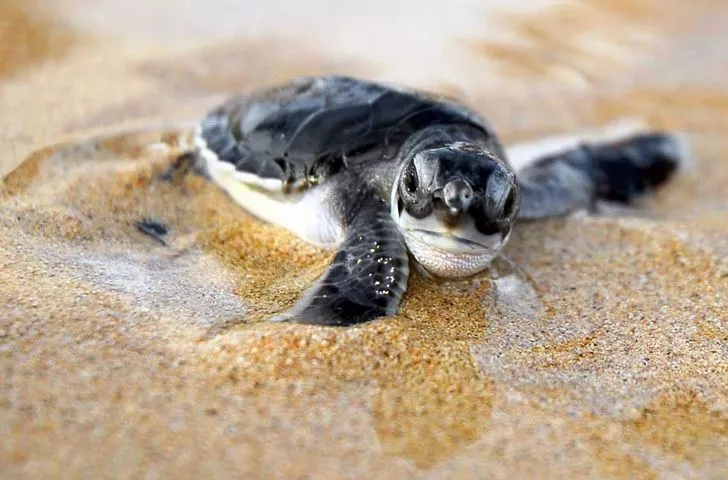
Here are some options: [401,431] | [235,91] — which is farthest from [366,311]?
[235,91]

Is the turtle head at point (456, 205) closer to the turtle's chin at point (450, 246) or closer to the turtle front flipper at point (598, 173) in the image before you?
the turtle's chin at point (450, 246)

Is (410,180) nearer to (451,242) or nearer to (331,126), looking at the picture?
(451,242)

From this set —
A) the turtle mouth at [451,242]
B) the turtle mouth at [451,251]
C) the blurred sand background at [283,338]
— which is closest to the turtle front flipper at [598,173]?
the blurred sand background at [283,338]

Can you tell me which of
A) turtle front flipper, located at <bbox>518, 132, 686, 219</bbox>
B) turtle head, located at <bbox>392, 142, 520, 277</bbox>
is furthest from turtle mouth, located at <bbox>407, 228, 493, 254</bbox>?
turtle front flipper, located at <bbox>518, 132, 686, 219</bbox>

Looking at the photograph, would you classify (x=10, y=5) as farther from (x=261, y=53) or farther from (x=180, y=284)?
(x=180, y=284)

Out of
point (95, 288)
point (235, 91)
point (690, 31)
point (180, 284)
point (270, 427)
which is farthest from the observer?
point (690, 31)

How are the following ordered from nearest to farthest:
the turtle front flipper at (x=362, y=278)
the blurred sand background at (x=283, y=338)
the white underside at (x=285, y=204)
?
1. the blurred sand background at (x=283, y=338)
2. the turtle front flipper at (x=362, y=278)
3. the white underside at (x=285, y=204)

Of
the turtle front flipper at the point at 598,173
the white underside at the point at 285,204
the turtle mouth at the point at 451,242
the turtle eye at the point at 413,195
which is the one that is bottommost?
the turtle front flipper at the point at 598,173
